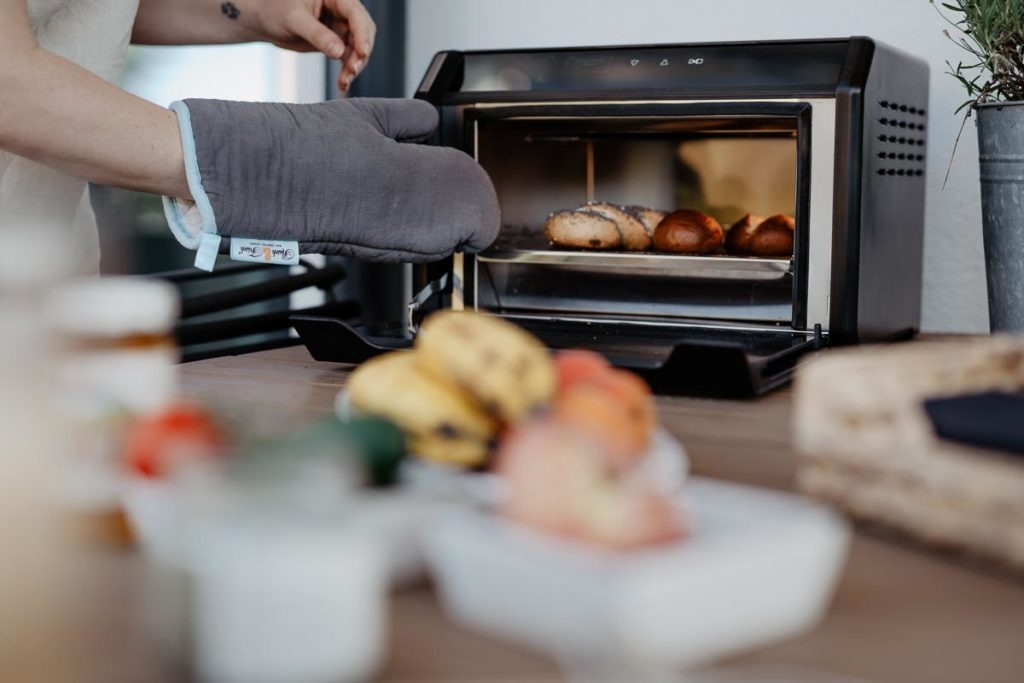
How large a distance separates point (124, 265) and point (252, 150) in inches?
37.1

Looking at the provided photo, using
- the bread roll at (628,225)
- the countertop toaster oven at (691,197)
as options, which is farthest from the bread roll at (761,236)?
the bread roll at (628,225)

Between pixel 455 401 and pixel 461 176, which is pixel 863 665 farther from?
pixel 461 176

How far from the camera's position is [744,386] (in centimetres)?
112

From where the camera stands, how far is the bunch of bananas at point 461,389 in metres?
0.64

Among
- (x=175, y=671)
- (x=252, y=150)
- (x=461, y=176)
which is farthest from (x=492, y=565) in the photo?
(x=461, y=176)

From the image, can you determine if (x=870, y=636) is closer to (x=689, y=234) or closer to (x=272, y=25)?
(x=689, y=234)

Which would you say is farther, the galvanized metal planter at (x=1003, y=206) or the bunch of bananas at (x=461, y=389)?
the galvanized metal planter at (x=1003, y=206)

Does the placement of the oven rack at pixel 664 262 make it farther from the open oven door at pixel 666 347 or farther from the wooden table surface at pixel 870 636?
the wooden table surface at pixel 870 636

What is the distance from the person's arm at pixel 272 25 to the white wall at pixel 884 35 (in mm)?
564

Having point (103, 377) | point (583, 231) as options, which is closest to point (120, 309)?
point (103, 377)

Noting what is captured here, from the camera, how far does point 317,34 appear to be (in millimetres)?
1521

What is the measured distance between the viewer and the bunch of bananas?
64cm

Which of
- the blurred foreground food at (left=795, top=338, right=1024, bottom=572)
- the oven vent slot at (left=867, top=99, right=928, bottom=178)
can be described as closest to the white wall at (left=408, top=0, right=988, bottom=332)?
the oven vent slot at (left=867, top=99, right=928, bottom=178)

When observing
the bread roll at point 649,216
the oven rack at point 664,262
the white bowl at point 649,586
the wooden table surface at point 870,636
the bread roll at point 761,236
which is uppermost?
the bread roll at point 649,216
